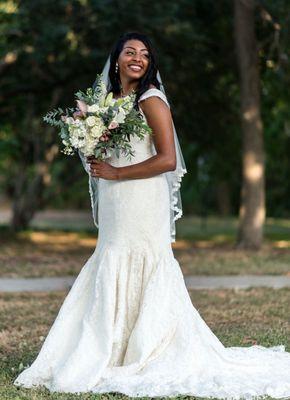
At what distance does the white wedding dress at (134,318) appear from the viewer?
5.25m

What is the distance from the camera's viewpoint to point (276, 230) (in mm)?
25844

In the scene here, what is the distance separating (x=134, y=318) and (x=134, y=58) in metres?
1.67

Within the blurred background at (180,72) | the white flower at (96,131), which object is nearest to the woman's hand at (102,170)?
the white flower at (96,131)

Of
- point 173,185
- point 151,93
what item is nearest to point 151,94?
point 151,93

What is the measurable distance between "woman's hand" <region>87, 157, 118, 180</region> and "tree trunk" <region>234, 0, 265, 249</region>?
11051mm

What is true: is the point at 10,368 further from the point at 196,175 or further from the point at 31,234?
the point at 196,175

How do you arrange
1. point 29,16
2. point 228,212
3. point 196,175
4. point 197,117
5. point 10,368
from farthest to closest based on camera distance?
point 228,212
point 196,175
point 197,117
point 29,16
point 10,368

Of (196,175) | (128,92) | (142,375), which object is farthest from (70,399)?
(196,175)

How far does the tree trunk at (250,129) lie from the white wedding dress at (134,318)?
1080 centimetres

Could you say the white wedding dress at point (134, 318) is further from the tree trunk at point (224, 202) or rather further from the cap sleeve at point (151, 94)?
the tree trunk at point (224, 202)

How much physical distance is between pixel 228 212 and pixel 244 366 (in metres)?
31.3

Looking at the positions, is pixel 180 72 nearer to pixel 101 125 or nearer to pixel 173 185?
pixel 173 185

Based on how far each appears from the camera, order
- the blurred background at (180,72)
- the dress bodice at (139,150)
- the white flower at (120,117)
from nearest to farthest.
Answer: the white flower at (120,117)
the dress bodice at (139,150)
the blurred background at (180,72)

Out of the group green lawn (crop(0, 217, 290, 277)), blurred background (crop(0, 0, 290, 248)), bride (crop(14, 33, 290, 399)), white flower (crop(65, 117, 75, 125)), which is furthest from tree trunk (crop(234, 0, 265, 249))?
white flower (crop(65, 117, 75, 125))
